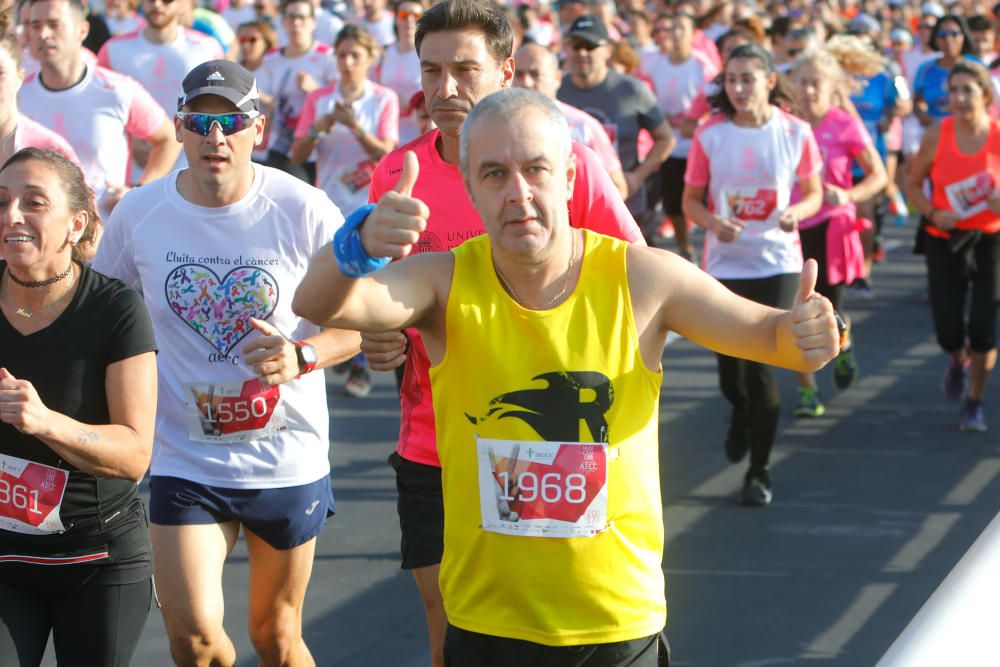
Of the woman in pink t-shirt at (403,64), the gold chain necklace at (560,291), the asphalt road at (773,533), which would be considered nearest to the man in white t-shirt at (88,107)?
the asphalt road at (773,533)

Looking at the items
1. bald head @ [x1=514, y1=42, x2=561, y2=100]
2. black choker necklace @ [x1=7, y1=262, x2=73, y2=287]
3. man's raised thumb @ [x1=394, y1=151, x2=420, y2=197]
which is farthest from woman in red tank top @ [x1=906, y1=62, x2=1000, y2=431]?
man's raised thumb @ [x1=394, y1=151, x2=420, y2=197]

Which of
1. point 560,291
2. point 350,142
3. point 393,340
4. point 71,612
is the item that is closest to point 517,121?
point 560,291

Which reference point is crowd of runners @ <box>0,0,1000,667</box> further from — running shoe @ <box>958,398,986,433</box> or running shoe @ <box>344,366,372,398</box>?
running shoe @ <box>344,366,372,398</box>

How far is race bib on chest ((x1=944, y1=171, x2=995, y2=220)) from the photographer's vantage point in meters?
8.69

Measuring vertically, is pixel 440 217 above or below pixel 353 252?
below

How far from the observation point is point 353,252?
290 centimetres

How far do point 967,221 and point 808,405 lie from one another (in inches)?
53.3

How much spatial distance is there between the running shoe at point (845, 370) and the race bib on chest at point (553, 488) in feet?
21.6

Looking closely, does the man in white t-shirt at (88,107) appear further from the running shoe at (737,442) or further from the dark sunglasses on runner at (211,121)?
the running shoe at (737,442)

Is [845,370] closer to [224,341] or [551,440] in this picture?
[224,341]

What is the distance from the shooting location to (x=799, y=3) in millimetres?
25594

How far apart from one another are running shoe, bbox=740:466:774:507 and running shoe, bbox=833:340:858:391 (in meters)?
2.35

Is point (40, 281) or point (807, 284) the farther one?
point (40, 281)

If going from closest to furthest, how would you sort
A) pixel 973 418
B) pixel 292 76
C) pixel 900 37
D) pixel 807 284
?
pixel 807 284
pixel 973 418
pixel 292 76
pixel 900 37
